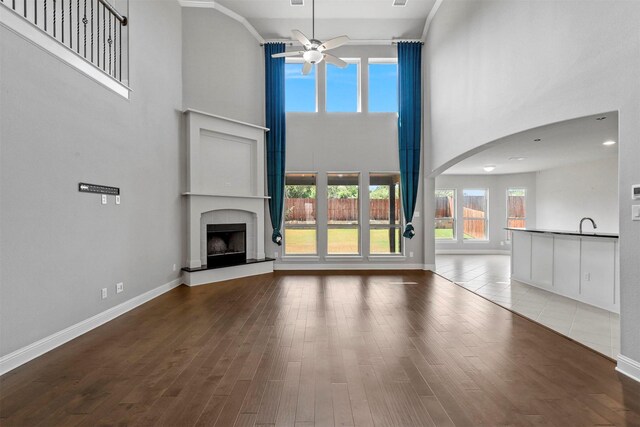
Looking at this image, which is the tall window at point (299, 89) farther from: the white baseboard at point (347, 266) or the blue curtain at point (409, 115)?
the white baseboard at point (347, 266)

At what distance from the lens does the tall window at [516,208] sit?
33.8 feet

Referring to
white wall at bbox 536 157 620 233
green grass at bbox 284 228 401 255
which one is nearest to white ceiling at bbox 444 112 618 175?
white wall at bbox 536 157 620 233

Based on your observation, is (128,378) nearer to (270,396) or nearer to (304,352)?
(270,396)

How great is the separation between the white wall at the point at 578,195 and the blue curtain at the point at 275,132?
8.03m

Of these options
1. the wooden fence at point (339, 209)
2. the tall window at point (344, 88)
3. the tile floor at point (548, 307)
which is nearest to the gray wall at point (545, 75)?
the tile floor at point (548, 307)

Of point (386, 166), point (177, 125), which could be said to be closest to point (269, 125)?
point (177, 125)

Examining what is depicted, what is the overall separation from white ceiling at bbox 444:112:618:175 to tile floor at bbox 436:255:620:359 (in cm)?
229

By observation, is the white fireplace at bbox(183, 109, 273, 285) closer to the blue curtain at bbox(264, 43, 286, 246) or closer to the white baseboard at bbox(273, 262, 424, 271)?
the blue curtain at bbox(264, 43, 286, 246)

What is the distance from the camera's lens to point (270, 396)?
Result: 2.21 m

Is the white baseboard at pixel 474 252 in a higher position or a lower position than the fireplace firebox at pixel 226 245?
lower

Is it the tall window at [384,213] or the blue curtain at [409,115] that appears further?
the tall window at [384,213]

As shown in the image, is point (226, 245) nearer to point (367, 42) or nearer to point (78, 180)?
point (78, 180)

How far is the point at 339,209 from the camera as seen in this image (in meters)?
7.65

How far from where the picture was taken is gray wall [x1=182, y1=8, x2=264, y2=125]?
6035 mm
